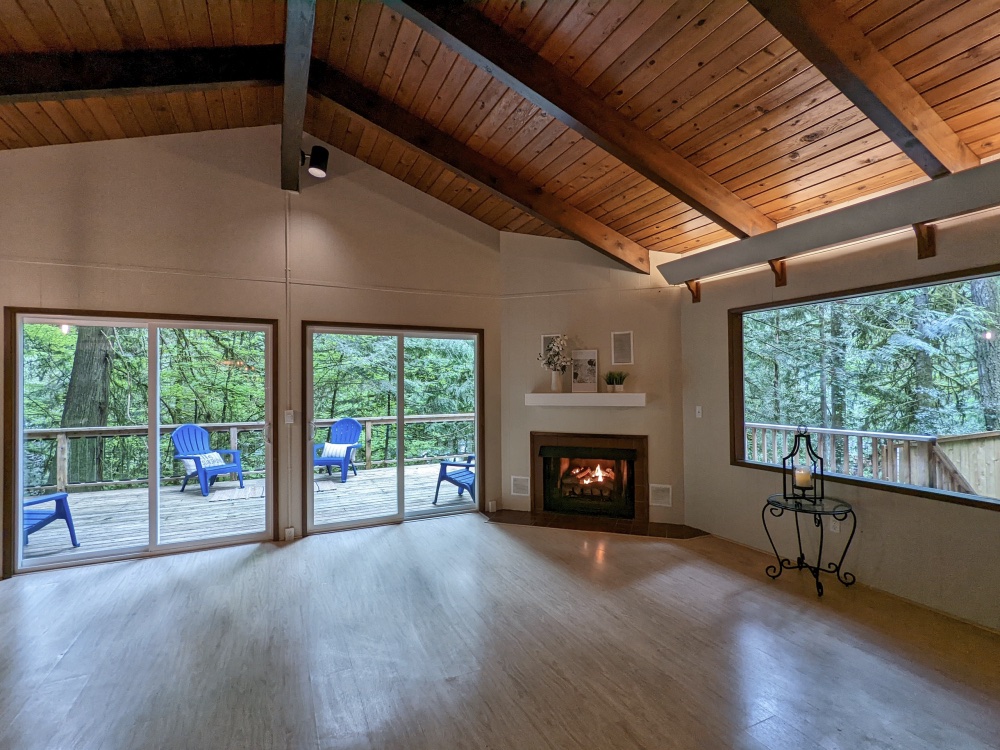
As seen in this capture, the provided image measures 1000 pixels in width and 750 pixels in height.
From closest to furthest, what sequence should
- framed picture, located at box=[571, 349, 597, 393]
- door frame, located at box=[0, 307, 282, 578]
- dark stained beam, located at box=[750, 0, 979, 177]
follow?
dark stained beam, located at box=[750, 0, 979, 177] → door frame, located at box=[0, 307, 282, 578] → framed picture, located at box=[571, 349, 597, 393]

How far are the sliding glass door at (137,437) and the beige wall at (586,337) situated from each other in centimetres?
253

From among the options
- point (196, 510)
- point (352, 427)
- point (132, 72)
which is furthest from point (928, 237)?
point (196, 510)

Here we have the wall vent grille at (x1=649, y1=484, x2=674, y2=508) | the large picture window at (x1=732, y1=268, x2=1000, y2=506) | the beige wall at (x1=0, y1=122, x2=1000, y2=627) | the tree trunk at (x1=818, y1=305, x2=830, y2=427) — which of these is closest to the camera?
the beige wall at (x1=0, y1=122, x2=1000, y2=627)

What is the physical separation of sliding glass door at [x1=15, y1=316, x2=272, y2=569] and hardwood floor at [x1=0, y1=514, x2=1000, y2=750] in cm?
41

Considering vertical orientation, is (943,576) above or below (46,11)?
below

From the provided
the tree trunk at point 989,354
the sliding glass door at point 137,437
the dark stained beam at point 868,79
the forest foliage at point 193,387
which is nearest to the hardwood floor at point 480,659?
the sliding glass door at point 137,437

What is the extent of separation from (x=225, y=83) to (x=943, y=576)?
562 centimetres

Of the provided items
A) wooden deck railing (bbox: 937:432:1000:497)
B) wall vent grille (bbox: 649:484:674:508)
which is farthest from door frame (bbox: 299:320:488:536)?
wooden deck railing (bbox: 937:432:1000:497)

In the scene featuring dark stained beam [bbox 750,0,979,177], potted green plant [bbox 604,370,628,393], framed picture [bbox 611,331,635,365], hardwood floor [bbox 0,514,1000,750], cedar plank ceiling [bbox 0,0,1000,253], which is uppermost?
cedar plank ceiling [bbox 0,0,1000,253]

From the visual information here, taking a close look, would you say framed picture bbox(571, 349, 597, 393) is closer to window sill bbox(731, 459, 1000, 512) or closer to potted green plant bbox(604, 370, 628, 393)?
potted green plant bbox(604, 370, 628, 393)

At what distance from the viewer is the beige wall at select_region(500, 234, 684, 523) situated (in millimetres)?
4758

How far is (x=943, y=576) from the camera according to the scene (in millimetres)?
2887

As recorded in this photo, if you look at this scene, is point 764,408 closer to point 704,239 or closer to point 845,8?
point 704,239

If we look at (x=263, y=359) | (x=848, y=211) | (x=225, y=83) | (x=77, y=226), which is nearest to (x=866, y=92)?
(x=848, y=211)
